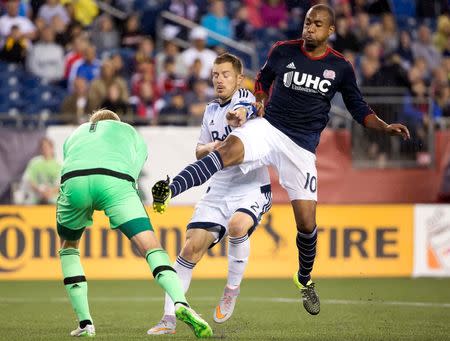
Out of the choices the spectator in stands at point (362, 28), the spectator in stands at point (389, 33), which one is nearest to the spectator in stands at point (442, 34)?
the spectator in stands at point (389, 33)

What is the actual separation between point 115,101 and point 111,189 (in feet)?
31.4

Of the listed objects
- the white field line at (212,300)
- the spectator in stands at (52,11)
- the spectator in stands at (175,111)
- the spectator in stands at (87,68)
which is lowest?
the white field line at (212,300)

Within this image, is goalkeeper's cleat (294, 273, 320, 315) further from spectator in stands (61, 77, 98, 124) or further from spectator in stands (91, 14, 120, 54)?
spectator in stands (91, 14, 120, 54)

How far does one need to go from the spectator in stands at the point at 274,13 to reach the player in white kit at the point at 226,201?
11540mm

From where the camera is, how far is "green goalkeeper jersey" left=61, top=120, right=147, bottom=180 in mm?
8000

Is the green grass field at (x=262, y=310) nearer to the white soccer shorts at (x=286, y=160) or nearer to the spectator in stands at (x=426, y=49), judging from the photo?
the white soccer shorts at (x=286, y=160)

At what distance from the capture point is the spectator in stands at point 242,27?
20.5 m

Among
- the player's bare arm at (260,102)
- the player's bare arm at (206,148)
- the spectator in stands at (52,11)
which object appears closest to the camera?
the player's bare arm at (206,148)

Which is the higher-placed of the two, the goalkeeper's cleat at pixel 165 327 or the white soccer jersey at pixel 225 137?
the white soccer jersey at pixel 225 137

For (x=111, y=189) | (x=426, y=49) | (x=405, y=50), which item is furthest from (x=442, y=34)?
(x=111, y=189)

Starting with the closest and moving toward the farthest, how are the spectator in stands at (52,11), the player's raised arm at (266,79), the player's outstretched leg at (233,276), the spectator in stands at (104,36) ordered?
the player's outstretched leg at (233,276) < the player's raised arm at (266,79) < the spectator in stands at (52,11) < the spectator in stands at (104,36)

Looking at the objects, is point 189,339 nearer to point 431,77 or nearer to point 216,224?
point 216,224

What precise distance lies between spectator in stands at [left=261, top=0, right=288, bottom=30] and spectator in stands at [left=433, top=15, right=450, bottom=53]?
3.10 meters

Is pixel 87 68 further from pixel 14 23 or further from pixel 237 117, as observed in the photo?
Result: pixel 237 117
